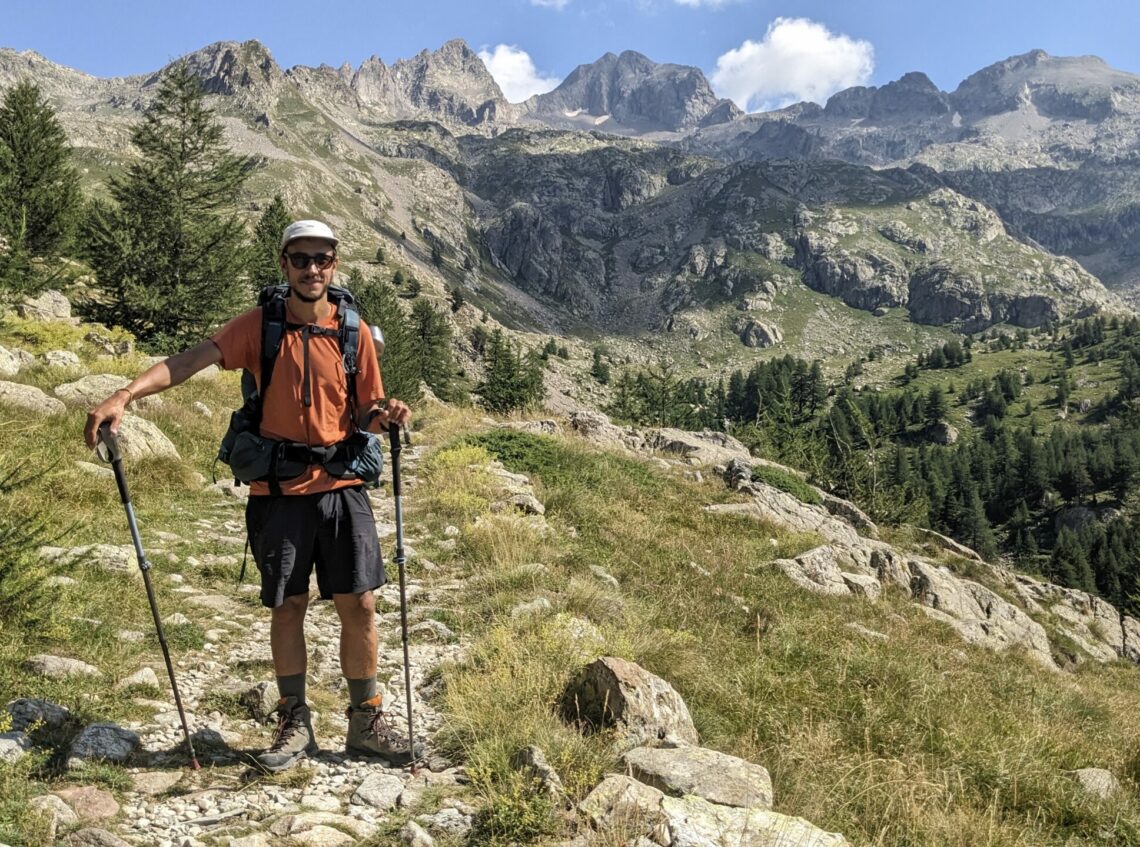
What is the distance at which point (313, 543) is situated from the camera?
4434 millimetres

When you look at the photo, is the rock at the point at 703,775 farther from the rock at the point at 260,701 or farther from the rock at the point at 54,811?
the rock at the point at 54,811

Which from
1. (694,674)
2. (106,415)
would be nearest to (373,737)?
(106,415)

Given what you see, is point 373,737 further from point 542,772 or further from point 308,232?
point 308,232

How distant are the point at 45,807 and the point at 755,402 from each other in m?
166

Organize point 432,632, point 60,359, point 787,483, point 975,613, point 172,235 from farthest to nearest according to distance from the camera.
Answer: point 172,235 → point 787,483 → point 975,613 → point 60,359 → point 432,632

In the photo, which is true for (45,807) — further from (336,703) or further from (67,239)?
(67,239)

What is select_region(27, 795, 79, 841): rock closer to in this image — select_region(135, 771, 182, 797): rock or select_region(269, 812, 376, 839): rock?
select_region(135, 771, 182, 797): rock

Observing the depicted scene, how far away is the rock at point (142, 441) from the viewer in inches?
406

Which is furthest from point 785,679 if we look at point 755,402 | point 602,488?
point 755,402

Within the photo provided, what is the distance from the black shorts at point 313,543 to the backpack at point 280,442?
17cm

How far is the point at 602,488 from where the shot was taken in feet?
48.1

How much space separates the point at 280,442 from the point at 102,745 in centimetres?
209

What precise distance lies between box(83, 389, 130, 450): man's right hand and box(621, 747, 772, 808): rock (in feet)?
12.4

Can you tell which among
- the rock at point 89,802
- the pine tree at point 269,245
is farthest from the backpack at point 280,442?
the pine tree at point 269,245
